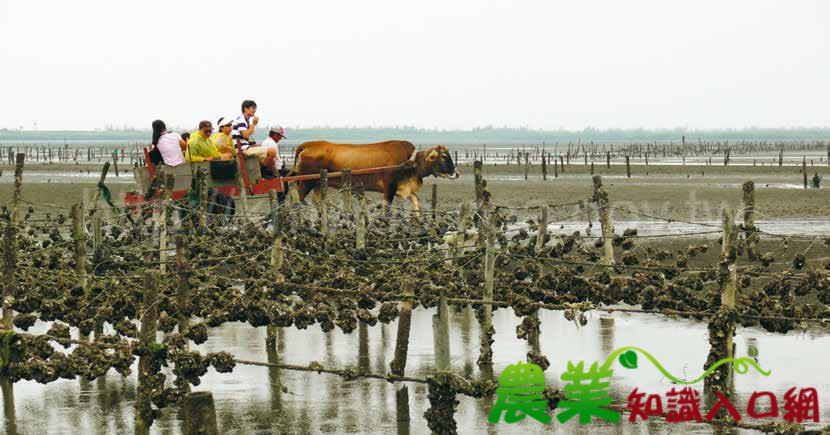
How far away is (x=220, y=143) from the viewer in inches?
903

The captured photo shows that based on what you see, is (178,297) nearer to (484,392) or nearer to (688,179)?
(484,392)

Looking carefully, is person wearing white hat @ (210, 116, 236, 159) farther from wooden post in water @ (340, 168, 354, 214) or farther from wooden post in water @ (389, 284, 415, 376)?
wooden post in water @ (389, 284, 415, 376)

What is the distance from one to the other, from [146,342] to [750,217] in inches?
558

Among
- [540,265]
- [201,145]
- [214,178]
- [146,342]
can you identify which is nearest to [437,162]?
[214,178]

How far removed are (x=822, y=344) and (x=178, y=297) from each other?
28.9 ft

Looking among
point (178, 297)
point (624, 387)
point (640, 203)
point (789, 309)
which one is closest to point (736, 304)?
point (789, 309)

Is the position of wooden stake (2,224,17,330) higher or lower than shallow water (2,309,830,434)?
higher

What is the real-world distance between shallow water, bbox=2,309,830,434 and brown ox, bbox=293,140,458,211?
9105 millimetres

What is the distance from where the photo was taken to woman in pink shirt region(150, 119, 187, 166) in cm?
2172

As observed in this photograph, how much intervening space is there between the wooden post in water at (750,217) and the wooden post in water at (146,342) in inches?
406

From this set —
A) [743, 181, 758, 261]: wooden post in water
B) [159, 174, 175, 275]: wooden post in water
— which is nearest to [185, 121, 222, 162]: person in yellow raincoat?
[159, 174, 175, 275]: wooden post in water

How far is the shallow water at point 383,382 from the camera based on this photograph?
12.9 meters

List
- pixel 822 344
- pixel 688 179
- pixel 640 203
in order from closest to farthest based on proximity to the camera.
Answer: pixel 822 344, pixel 640 203, pixel 688 179

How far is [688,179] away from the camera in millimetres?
58250
